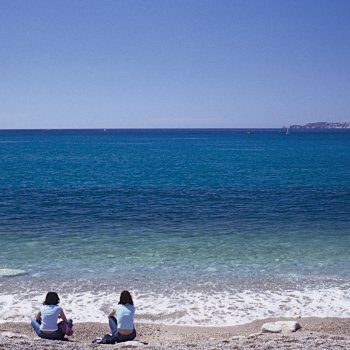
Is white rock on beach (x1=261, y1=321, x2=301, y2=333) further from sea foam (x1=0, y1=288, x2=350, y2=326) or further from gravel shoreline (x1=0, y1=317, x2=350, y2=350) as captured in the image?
sea foam (x1=0, y1=288, x2=350, y2=326)

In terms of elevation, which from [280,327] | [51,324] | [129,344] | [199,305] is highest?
[51,324]

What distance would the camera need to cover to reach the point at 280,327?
42.6 ft

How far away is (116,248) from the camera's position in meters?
21.9

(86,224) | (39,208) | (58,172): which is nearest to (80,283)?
(86,224)

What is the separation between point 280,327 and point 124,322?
443 centimetres

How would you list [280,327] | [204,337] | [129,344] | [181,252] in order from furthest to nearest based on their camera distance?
1. [181,252]
2. [280,327]
3. [204,337]
4. [129,344]

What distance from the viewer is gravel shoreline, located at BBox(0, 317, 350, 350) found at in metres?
10.5

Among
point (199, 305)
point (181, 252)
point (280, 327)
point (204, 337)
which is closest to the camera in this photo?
point (204, 337)

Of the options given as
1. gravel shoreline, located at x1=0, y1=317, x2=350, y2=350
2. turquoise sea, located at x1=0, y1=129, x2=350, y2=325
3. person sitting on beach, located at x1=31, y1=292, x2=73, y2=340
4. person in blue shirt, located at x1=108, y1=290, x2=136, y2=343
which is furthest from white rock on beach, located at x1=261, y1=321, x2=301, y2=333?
person sitting on beach, located at x1=31, y1=292, x2=73, y2=340

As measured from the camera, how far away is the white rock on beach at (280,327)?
12748 millimetres

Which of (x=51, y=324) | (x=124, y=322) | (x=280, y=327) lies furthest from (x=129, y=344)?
(x=280, y=327)

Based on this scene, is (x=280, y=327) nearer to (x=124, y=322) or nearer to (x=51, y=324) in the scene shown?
(x=124, y=322)

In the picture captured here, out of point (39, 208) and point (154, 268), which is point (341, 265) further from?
point (39, 208)

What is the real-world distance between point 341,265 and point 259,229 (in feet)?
22.3
